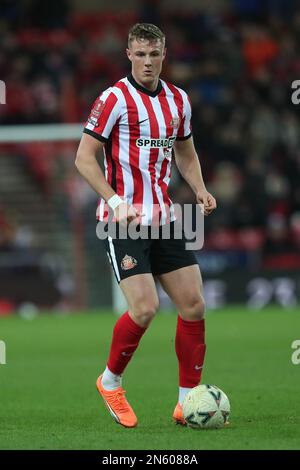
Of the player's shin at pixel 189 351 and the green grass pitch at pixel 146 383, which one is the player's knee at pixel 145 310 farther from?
the green grass pitch at pixel 146 383

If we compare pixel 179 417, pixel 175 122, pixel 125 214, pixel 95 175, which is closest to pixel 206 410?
pixel 179 417

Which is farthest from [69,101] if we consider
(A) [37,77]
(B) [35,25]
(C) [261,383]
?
(C) [261,383]

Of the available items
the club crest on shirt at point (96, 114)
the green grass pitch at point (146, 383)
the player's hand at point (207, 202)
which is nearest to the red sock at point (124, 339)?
the green grass pitch at point (146, 383)

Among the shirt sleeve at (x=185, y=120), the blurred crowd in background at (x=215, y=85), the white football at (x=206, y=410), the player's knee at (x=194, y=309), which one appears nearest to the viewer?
the white football at (x=206, y=410)

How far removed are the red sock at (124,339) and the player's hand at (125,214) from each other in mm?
595

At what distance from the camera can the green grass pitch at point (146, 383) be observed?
561cm

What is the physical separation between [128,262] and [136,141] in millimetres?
715

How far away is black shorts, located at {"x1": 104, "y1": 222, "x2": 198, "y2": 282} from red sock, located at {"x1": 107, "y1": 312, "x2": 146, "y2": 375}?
0.26 m

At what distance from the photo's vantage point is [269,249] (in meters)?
16.4

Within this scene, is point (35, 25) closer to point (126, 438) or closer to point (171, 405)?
point (171, 405)

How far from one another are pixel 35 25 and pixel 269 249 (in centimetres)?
681

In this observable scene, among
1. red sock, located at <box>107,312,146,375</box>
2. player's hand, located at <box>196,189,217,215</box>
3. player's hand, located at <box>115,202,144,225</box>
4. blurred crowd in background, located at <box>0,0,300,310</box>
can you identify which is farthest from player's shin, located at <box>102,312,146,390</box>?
blurred crowd in background, located at <box>0,0,300,310</box>

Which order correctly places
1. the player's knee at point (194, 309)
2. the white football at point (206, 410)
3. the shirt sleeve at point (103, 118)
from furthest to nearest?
the player's knee at point (194, 309) → the shirt sleeve at point (103, 118) → the white football at point (206, 410)

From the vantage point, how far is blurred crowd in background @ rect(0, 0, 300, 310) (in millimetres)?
16969
